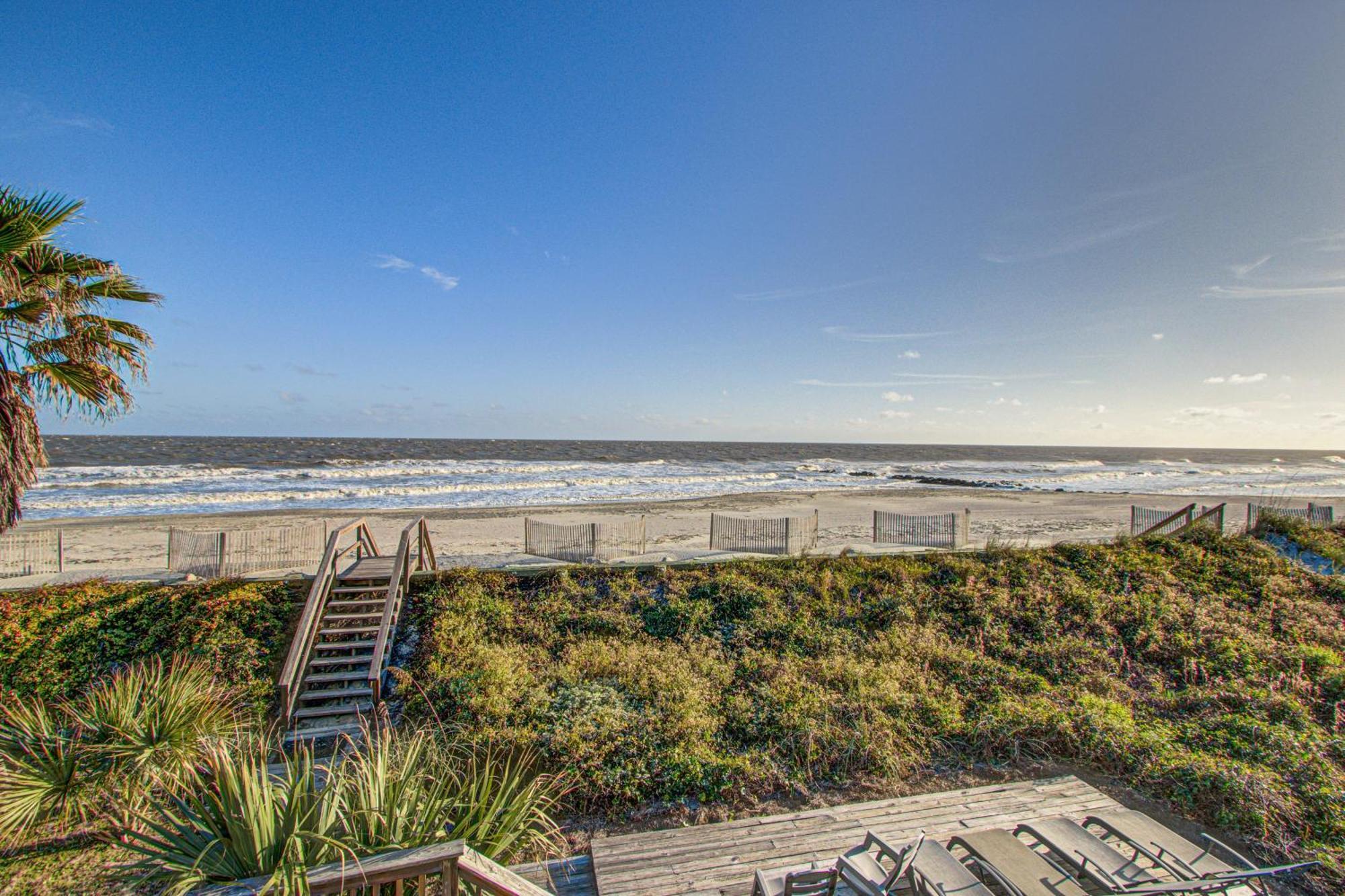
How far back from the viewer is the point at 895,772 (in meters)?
7.41

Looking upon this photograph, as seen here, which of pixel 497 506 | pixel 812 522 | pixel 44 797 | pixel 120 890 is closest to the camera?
pixel 120 890

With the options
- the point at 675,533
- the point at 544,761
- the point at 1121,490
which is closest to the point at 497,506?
the point at 675,533

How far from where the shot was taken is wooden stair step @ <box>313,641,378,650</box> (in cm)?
1005

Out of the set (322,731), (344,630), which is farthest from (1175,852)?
(344,630)

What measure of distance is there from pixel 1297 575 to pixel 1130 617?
5403 mm

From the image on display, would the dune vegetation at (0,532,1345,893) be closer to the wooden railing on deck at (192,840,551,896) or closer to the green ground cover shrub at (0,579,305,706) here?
the green ground cover shrub at (0,579,305,706)

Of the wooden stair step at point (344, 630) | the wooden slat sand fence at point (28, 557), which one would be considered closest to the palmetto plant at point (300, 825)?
the wooden stair step at point (344, 630)

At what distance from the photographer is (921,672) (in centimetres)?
1009

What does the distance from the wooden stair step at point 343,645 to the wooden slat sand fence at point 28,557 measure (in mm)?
8423

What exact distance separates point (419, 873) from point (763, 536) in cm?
1297

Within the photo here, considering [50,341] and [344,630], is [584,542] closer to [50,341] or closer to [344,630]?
[344,630]

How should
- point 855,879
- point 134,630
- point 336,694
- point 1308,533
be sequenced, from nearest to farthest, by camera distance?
point 855,879, point 336,694, point 134,630, point 1308,533

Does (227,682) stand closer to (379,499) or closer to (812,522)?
(812,522)

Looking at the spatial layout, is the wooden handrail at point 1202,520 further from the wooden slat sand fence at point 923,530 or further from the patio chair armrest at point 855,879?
the patio chair armrest at point 855,879
